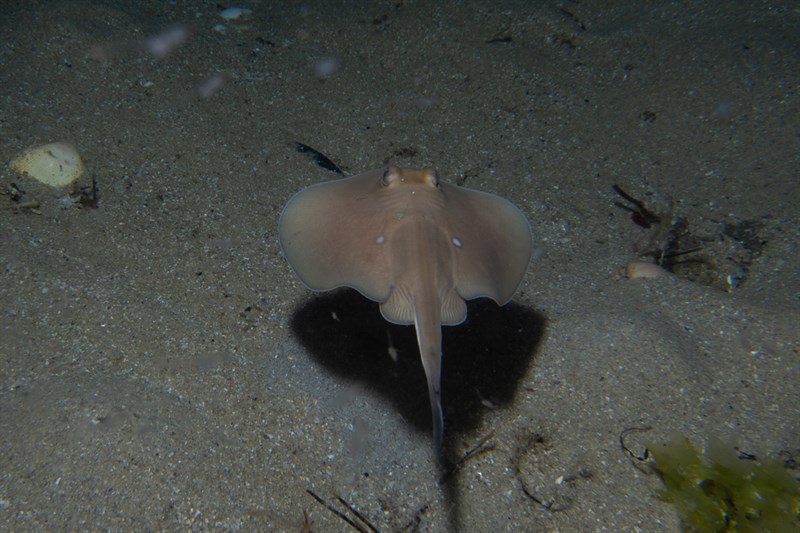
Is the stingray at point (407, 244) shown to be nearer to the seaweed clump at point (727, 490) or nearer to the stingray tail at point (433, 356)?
the stingray tail at point (433, 356)

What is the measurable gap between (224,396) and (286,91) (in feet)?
12.3

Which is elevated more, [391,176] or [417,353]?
[391,176]

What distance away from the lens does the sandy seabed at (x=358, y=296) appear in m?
2.63

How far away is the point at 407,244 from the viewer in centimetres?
252

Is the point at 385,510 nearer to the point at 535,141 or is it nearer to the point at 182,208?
the point at 182,208

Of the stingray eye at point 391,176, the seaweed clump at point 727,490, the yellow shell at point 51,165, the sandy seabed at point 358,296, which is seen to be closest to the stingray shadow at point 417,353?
the sandy seabed at point 358,296

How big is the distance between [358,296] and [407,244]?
53.1 inches

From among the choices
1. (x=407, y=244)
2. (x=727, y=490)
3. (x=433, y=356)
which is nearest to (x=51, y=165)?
(x=407, y=244)

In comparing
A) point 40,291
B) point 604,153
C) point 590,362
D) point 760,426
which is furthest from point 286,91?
point 760,426

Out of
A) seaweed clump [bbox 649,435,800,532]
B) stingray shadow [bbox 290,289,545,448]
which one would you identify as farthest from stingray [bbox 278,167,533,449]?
seaweed clump [bbox 649,435,800,532]

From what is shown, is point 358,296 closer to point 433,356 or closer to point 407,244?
point 407,244

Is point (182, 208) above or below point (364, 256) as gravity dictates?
below

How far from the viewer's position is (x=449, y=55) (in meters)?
5.87

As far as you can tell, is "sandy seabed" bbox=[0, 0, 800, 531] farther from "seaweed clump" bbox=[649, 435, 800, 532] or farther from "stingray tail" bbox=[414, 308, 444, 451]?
"stingray tail" bbox=[414, 308, 444, 451]
